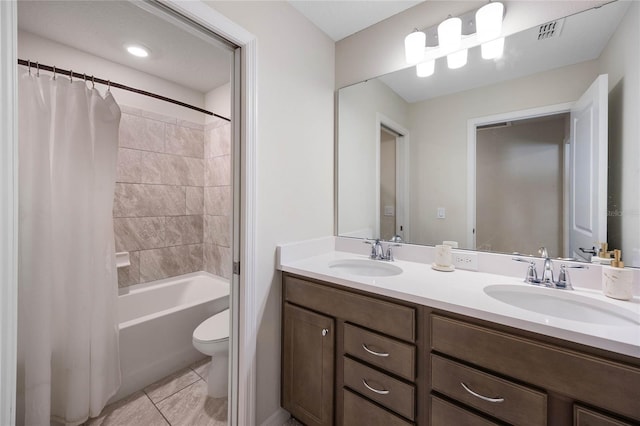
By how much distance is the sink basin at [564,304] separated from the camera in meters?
0.90

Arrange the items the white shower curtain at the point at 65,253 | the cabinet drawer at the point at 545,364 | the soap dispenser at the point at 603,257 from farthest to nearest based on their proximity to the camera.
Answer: the white shower curtain at the point at 65,253 < the soap dispenser at the point at 603,257 < the cabinet drawer at the point at 545,364

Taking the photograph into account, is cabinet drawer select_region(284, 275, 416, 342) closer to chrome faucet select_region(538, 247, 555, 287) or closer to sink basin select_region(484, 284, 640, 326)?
sink basin select_region(484, 284, 640, 326)

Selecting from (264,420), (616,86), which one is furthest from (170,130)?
(616,86)

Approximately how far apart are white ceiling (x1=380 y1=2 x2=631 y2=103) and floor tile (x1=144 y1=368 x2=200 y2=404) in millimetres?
2474

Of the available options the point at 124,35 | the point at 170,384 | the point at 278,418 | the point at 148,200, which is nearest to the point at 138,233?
the point at 148,200

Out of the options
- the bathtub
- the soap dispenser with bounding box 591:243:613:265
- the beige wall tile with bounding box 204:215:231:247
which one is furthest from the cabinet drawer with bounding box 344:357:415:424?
the beige wall tile with bounding box 204:215:231:247

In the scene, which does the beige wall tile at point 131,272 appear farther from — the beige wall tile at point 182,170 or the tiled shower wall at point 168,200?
the beige wall tile at point 182,170

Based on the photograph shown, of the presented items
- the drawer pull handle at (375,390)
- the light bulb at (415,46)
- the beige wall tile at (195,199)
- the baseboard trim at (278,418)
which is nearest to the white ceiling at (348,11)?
the light bulb at (415,46)

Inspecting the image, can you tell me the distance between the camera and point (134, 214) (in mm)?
2277

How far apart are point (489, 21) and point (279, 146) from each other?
4.03 feet

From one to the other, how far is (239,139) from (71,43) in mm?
1698

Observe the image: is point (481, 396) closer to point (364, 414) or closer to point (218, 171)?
point (364, 414)

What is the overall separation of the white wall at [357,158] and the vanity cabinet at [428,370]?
67cm

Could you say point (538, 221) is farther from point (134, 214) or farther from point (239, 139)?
point (134, 214)
